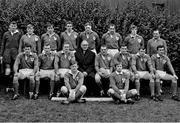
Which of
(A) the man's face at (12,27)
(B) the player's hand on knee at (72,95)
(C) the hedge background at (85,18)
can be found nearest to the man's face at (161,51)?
(C) the hedge background at (85,18)

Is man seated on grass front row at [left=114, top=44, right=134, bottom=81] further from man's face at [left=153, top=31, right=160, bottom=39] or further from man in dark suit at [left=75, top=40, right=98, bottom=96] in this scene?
man's face at [left=153, top=31, right=160, bottom=39]

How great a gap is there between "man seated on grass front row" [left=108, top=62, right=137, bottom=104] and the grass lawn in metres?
0.21

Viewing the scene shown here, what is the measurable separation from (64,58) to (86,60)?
2.12 feet

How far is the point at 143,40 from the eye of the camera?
35.1 feet

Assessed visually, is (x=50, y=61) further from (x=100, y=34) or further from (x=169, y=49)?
(x=169, y=49)

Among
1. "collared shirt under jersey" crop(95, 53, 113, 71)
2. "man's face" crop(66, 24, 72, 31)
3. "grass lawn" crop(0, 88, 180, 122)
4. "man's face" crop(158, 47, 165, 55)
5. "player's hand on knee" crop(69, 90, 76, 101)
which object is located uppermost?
"man's face" crop(66, 24, 72, 31)

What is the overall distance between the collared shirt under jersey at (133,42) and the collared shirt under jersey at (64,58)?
5.97 feet

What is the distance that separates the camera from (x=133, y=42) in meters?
10.5

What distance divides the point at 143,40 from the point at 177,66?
170cm

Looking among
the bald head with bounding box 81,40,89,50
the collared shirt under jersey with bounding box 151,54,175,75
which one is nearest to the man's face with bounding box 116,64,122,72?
the bald head with bounding box 81,40,89,50

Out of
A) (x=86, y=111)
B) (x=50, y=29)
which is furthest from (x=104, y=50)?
(x=86, y=111)

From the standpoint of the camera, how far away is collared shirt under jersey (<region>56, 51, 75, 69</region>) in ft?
32.6

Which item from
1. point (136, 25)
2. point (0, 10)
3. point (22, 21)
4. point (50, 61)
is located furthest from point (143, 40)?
point (0, 10)

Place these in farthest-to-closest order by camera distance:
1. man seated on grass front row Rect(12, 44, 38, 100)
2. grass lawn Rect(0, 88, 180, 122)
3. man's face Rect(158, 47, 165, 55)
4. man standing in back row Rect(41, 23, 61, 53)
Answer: man standing in back row Rect(41, 23, 61, 53), man's face Rect(158, 47, 165, 55), man seated on grass front row Rect(12, 44, 38, 100), grass lawn Rect(0, 88, 180, 122)
